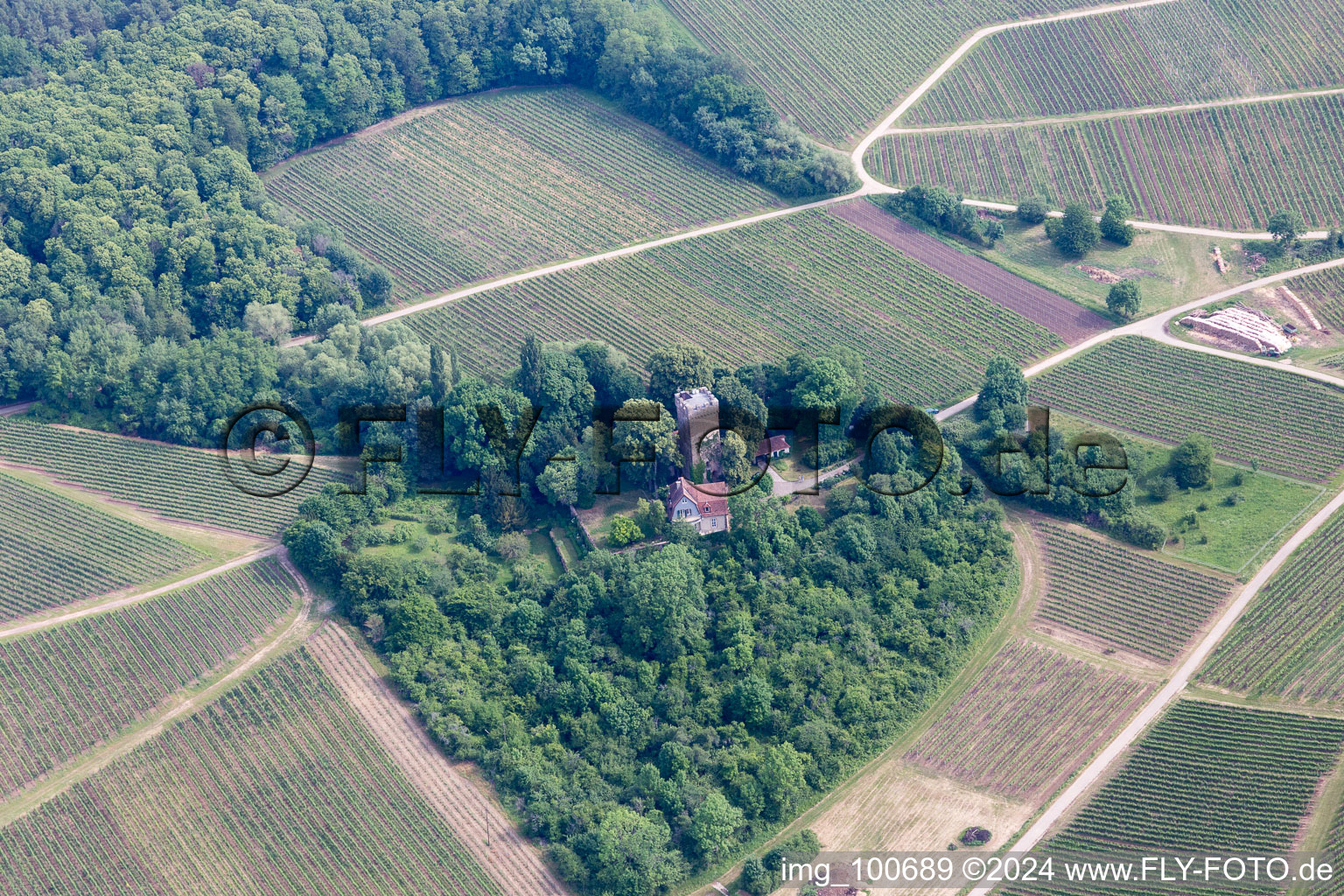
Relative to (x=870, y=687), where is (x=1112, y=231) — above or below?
above

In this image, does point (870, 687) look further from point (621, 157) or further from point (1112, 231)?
point (621, 157)

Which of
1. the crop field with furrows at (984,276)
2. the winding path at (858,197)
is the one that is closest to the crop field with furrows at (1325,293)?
the winding path at (858,197)

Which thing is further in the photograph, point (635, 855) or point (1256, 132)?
point (1256, 132)

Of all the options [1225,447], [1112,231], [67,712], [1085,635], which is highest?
[1112,231]

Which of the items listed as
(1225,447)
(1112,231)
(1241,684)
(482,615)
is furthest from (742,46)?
(1241,684)

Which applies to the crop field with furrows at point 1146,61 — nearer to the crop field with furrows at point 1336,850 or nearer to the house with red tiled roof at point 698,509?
the house with red tiled roof at point 698,509

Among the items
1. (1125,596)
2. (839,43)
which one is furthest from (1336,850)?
(839,43)
